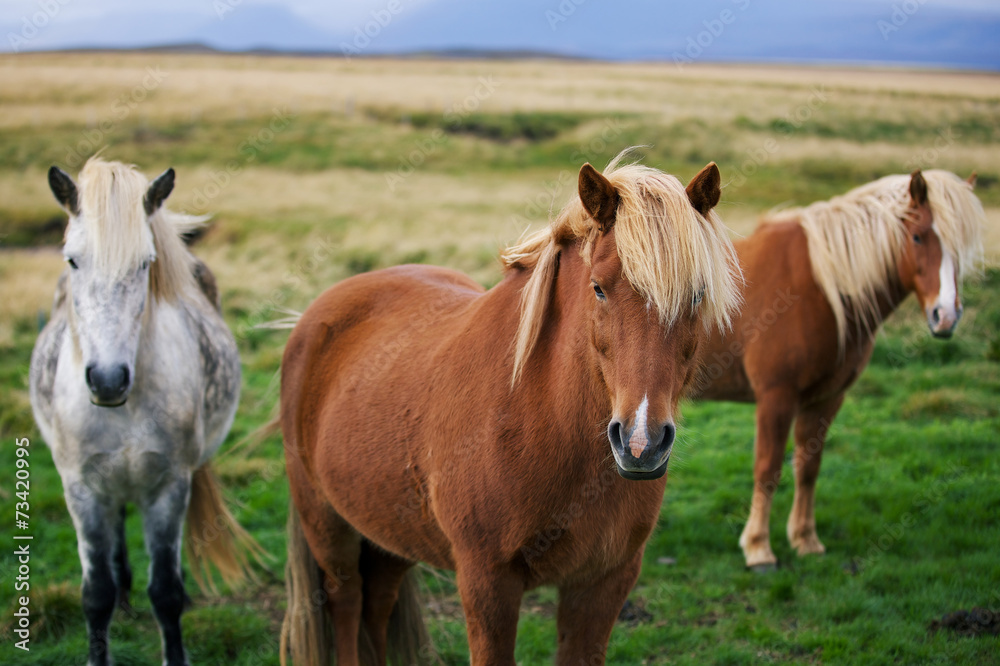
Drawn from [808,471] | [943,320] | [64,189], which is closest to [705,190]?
[64,189]

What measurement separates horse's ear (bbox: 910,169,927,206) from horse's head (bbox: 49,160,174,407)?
15.0 ft

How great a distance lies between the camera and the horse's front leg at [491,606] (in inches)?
87.3

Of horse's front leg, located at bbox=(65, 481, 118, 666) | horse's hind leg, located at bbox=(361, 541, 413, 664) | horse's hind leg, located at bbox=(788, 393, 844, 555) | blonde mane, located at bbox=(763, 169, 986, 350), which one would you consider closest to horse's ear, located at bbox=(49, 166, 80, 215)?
horse's front leg, located at bbox=(65, 481, 118, 666)

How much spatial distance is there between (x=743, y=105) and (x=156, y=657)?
118 ft

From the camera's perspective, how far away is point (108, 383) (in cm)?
308

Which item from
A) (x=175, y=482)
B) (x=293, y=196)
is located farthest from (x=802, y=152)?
(x=175, y=482)

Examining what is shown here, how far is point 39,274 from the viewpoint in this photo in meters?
13.0

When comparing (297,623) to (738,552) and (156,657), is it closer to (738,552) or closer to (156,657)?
(156,657)

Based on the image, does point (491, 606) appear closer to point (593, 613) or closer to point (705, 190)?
point (593, 613)

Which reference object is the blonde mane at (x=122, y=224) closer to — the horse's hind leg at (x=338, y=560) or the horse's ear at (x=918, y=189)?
the horse's hind leg at (x=338, y=560)

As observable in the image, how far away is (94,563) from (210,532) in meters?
0.94

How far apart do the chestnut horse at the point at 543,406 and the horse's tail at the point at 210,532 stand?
64.5 inches

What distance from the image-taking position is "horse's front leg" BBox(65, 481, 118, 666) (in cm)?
354

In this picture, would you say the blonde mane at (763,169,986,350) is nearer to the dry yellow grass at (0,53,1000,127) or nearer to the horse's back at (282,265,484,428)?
the horse's back at (282,265,484,428)
